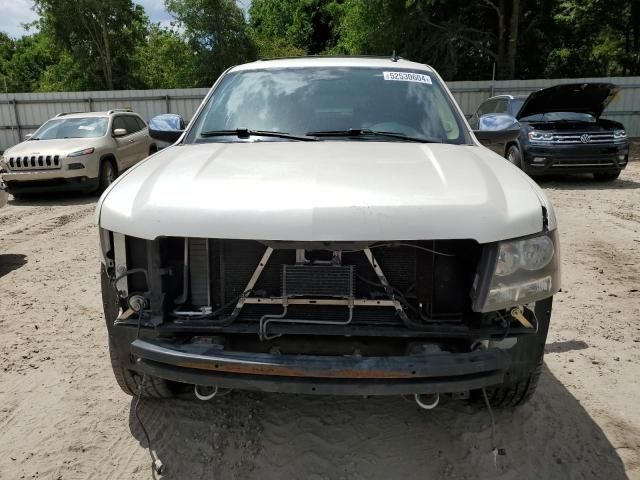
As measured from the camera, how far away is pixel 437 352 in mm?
2152

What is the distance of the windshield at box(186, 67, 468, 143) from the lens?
3240mm

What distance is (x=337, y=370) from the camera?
81.4 inches

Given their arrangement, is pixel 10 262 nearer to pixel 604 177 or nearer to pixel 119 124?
pixel 119 124

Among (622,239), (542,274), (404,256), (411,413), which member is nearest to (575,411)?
(411,413)

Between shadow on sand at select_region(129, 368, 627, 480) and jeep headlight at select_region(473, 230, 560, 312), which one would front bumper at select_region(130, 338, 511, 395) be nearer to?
jeep headlight at select_region(473, 230, 560, 312)

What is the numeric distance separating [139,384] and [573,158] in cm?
915

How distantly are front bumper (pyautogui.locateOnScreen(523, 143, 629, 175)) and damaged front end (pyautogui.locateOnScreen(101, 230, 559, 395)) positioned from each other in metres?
8.22

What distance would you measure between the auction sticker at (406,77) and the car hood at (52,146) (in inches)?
306

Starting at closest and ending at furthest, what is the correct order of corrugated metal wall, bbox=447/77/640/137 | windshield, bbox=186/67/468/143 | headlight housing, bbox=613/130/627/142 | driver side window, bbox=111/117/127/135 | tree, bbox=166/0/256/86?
windshield, bbox=186/67/468/143, headlight housing, bbox=613/130/627/142, driver side window, bbox=111/117/127/135, corrugated metal wall, bbox=447/77/640/137, tree, bbox=166/0/256/86

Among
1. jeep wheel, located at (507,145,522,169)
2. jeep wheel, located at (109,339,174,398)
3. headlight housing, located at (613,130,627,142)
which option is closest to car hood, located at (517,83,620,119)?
headlight housing, located at (613,130,627,142)

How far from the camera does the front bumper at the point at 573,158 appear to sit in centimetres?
973

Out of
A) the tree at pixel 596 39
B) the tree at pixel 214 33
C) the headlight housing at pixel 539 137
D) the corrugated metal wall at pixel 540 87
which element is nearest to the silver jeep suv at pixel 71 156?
the headlight housing at pixel 539 137

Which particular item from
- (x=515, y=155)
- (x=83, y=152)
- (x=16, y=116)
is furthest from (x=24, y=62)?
(x=515, y=155)

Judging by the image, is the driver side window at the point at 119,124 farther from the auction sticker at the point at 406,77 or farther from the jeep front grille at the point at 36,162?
the auction sticker at the point at 406,77
